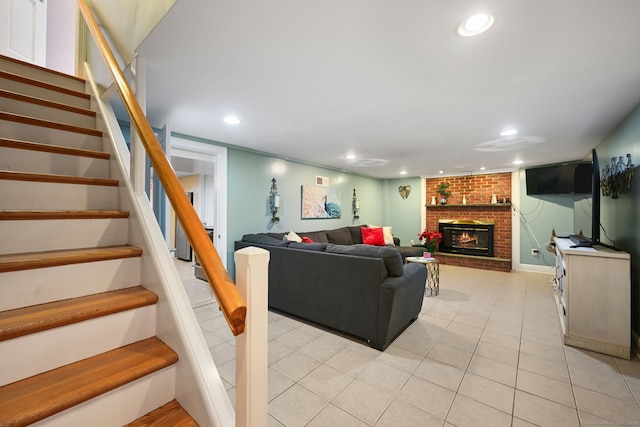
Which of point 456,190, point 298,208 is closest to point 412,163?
point 456,190

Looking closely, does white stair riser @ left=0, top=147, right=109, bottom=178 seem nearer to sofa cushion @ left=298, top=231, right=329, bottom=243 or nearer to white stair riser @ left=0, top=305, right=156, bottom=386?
white stair riser @ left=0, top=305, right=156, bottom=386

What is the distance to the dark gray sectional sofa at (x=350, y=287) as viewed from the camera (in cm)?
240

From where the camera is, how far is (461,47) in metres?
1.59

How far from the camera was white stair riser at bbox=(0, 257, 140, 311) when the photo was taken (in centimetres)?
110

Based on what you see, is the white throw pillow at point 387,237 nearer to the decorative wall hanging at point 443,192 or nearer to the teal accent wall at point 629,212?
the decorative wall hanging at point 443,192

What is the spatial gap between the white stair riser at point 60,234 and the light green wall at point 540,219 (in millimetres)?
6735

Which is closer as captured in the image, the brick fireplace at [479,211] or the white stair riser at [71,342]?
the white stair riser at [71,342]

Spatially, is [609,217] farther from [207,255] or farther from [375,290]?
[207,255]

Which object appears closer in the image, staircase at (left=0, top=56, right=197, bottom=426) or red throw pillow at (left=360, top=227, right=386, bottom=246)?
staircase at (left=0, top=56, right=197, bottom=426)

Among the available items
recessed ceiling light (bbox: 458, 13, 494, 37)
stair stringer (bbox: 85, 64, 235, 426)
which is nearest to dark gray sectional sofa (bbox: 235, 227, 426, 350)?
stair stringer (bbox: 85, 64, 235, 426)

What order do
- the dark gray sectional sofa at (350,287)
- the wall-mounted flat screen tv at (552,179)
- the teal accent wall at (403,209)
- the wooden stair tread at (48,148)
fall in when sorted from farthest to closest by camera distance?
1. the teal accent wall at (403,209)
2. the wall-mounted flat screen tv at (552,179)
3. the dark gray sectional sofa at (350,287)
4. the wooden stair tread at (48,148)

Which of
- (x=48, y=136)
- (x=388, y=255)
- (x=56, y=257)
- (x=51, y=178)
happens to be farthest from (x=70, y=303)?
(x=388, y=255)

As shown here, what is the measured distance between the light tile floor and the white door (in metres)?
3.57

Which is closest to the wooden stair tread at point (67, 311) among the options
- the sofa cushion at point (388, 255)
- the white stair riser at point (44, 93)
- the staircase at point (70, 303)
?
the staircase at point (70, 303)
